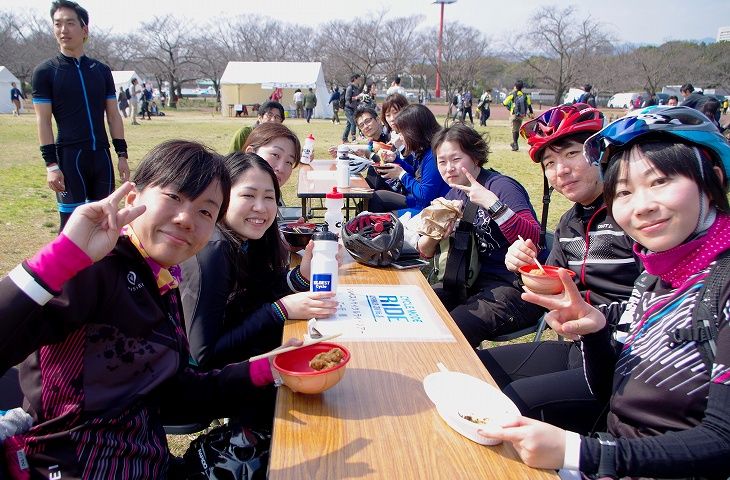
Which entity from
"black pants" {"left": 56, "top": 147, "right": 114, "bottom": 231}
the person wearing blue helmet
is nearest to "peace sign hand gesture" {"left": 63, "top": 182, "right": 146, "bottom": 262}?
the person wearing blue helmet

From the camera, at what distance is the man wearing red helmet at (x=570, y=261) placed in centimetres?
202

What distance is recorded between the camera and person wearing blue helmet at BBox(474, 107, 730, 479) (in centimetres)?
119

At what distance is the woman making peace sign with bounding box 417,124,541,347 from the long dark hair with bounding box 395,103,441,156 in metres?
1.23

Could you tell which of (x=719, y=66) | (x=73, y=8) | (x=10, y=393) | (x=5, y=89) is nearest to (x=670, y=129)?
(x=10, y=393)

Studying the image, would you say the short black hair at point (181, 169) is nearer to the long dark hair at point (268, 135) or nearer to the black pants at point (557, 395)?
the black pants at point (557, 395)

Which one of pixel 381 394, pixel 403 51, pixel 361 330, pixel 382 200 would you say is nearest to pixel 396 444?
pixel 381 394

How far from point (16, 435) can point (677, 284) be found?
1.87 metres

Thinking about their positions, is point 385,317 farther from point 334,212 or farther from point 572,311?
point 334,212

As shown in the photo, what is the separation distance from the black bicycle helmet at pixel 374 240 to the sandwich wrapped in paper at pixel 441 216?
0.20 metres

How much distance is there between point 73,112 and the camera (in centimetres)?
422

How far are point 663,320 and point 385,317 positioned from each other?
975 millimetres

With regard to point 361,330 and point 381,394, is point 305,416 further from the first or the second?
point 361,330

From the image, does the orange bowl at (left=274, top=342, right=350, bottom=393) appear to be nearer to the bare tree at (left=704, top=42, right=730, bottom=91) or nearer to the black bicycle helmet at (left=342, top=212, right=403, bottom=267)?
the black bicycle helmet at (left=342, top=212, right=403, bottom=267)

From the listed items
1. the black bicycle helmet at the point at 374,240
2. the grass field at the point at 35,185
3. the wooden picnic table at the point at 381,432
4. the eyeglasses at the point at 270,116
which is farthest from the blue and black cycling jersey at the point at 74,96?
the wooden picnic table at the point at 381,432
